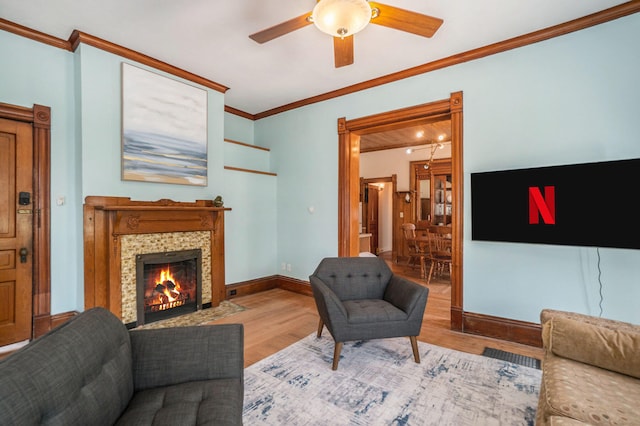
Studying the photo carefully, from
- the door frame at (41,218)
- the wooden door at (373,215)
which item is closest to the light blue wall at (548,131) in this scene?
the door frame at (41,218)

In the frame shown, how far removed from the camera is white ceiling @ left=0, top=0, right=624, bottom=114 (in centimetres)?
253

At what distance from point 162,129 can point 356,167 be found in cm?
254

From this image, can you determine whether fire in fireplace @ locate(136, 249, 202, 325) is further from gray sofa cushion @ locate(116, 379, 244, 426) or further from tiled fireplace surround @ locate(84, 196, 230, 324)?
gray sofa cushion @ locate(116, 379, 244, 426)

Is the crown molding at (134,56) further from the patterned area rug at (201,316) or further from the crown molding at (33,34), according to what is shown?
the patterned area rug at (201,316)

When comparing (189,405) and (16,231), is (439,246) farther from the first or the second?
(16,231)

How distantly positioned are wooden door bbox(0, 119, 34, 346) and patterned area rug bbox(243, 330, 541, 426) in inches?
93.5

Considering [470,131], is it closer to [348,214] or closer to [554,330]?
[348,214]

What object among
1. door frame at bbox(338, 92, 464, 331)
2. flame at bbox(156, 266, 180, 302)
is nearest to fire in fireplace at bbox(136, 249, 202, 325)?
flame at bbox(156, 266, 180, 302)

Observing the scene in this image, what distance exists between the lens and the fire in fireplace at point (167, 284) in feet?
10.9

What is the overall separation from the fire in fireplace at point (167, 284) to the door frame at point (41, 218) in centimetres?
78

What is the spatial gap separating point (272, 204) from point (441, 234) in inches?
129

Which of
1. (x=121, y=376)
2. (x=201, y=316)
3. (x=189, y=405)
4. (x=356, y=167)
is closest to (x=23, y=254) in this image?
(x=201, y=316)

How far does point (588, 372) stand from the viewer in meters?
1.54

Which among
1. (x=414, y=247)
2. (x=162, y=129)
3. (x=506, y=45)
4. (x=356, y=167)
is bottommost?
(x=414, y=247)
